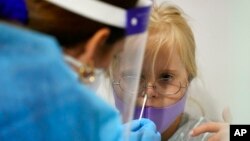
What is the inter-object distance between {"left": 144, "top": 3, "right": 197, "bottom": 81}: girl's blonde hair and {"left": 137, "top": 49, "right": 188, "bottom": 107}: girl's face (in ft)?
0.04

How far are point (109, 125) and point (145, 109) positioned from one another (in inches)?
17.4

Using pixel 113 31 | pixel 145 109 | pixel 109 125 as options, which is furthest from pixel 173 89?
pixel 113 31

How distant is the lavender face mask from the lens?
108cm

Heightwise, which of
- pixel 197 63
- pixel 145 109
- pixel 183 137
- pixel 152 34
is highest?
pixel 152 34

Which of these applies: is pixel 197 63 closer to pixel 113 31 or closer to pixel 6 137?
pixel 113 31

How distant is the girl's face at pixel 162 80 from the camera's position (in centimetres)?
106

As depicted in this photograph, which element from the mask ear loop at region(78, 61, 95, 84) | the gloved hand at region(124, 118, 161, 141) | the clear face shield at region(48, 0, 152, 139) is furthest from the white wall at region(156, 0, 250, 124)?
the mask ear loop at region(78, 61, 95, 84)

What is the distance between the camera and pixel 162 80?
109 cm

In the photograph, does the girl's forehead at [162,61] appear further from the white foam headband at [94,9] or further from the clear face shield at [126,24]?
the white foam headband at [94,9]

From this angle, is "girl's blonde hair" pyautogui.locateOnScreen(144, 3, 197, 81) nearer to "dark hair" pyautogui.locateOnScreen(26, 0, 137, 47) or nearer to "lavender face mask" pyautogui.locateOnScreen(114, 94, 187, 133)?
"lavender face mask" pyautogui.locateOnScreen(114, 94, 187, 133)

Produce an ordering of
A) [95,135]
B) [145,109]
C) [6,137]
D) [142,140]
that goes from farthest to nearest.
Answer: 1. [145,109]
2. [142,140]
3. [95,135]
4. [6,137]

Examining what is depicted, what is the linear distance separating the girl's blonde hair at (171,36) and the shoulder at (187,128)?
0.45 feet

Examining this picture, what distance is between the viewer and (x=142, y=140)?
0.92m

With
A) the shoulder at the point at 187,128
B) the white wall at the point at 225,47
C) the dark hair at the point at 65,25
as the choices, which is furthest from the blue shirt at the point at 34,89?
the white wall at the point at 225,47
